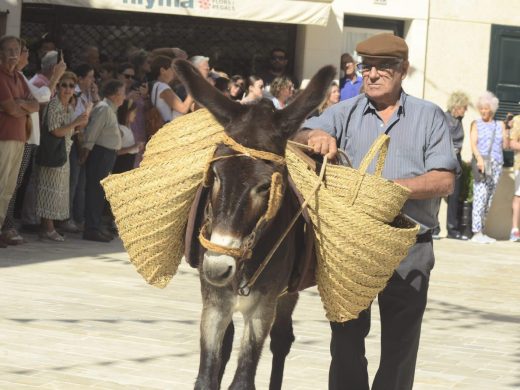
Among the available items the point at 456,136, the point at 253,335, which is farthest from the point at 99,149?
the point at 253,335

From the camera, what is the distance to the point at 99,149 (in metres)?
15.2

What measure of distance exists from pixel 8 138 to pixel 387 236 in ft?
27.8

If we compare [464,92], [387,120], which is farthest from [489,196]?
[387,120]

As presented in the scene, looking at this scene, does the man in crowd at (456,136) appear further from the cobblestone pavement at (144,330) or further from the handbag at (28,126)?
the handbag at (28,126)

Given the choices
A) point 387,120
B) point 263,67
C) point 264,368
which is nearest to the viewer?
point 387,120

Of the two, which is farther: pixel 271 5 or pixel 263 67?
pixel 263 67

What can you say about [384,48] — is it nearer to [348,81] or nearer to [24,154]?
[24,154]

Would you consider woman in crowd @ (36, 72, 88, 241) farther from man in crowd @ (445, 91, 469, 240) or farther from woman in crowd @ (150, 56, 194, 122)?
man in crowd @ (445, 91, 469, 240)

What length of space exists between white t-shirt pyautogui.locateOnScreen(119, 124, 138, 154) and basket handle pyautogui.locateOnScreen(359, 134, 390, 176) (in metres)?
9.70

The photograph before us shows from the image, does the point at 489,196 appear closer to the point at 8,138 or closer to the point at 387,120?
the point at 8,138

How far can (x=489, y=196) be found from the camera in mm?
19859

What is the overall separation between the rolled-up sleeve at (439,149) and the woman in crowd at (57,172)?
850 centimetres

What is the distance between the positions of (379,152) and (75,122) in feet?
28.6

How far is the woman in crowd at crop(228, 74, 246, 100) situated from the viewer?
670 inches
